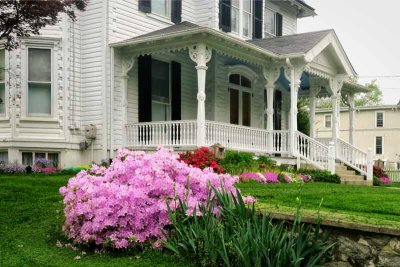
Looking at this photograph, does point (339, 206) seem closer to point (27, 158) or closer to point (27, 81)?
point (27, 158)

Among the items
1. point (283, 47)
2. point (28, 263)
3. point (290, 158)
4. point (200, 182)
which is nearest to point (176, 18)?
point (283, 47)

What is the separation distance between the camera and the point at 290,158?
1786 centimetres

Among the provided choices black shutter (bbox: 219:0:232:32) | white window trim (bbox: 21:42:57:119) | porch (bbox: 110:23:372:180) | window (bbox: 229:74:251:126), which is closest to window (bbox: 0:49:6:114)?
white window trim (bbox: 21:42:57:119)

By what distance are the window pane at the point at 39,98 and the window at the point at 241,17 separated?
27.7ft

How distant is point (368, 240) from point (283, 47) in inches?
539


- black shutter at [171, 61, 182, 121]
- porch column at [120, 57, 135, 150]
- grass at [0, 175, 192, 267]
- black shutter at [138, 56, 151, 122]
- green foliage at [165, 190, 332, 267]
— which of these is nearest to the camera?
green foliage at [165, 190, 332, 267]

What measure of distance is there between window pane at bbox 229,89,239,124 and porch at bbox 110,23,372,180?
0.04 metres

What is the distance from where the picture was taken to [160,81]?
17.9 m

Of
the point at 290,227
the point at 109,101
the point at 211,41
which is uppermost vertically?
the point at 211,41

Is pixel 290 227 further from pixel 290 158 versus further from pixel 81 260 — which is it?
pixel 290 158

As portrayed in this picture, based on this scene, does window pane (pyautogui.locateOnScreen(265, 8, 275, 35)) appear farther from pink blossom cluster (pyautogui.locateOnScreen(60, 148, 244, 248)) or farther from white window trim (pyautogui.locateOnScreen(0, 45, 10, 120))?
pink blossom cluster (pyautogui.locateOnScreen(60, 148, 244, 248))

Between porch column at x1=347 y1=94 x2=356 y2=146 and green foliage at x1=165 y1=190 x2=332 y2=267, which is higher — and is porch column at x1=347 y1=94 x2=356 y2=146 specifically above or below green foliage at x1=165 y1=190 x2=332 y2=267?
above

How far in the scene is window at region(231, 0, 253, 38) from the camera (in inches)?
846

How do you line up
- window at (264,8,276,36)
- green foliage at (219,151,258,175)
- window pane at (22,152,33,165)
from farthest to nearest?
window at (264,8,276,36) → window pane at (22,152,33,165) → green foliage at (219,151,258,175)
